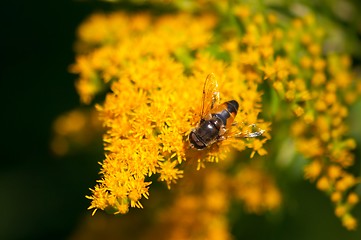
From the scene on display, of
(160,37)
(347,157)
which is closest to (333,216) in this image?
(347,157)

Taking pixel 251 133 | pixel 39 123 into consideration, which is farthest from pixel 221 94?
pixel 39 123

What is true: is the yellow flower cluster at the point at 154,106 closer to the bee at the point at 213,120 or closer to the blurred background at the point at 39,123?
the bee at the point at 213,120

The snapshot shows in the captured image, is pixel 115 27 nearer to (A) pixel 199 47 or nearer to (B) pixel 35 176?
(A) pixel 199 47

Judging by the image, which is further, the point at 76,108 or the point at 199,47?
the point at 76,108

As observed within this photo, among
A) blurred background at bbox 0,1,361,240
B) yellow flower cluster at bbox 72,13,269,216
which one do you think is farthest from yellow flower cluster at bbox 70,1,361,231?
blurred background at bbox 0,1,361,240

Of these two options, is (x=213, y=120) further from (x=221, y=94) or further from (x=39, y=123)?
(x=39, y=123)

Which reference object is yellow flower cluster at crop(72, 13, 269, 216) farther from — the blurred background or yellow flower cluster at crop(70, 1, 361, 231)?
the blurred background
